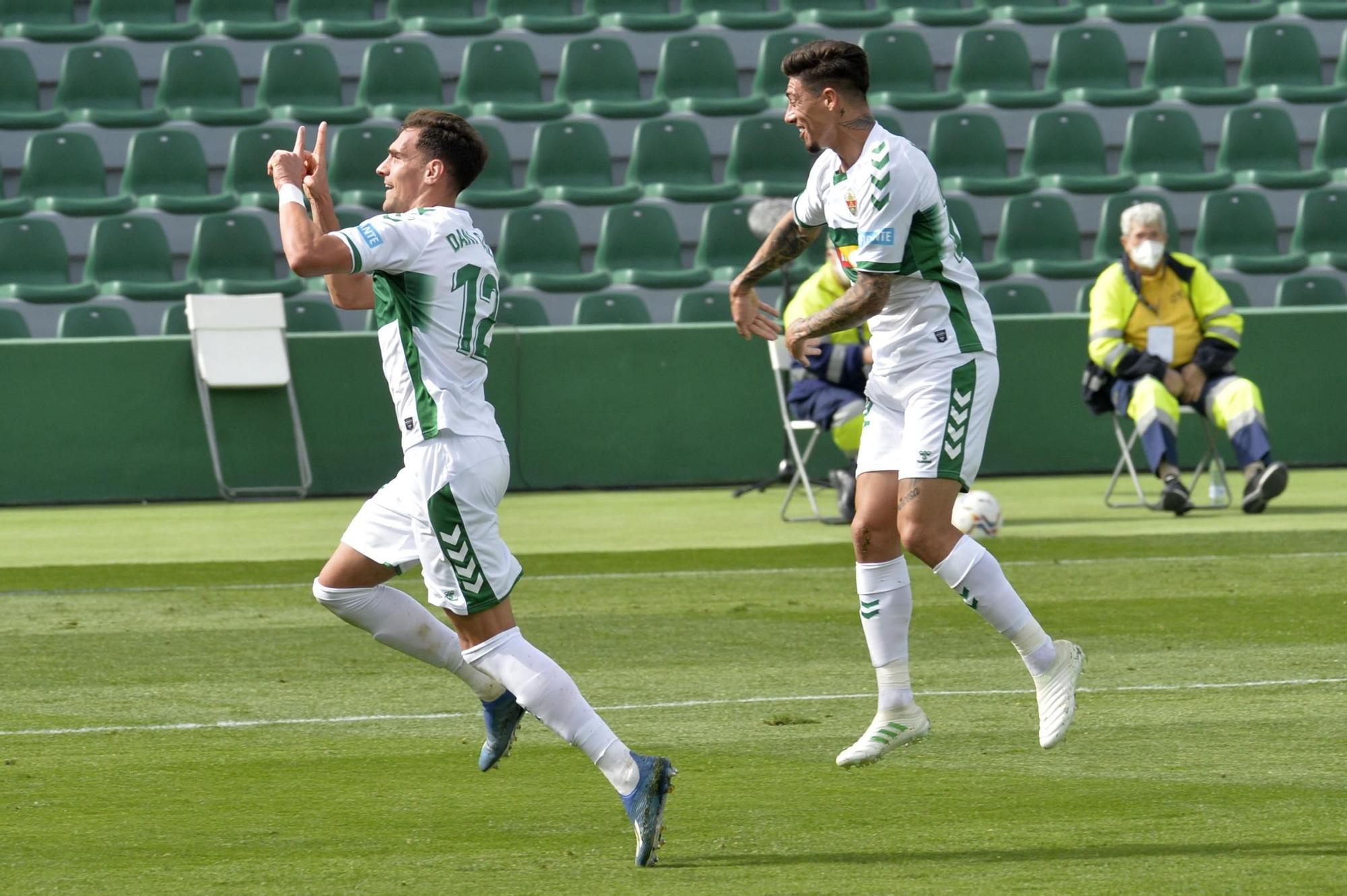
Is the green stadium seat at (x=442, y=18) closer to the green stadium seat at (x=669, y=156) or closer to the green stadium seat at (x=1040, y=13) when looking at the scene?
the green stadium seat at (x=669, y=156)

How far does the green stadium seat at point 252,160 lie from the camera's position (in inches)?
683

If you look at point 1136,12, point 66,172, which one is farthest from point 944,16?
point 66,172

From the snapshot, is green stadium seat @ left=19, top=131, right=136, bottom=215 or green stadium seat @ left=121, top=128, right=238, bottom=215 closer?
green stadium seat @ left=19, top=131, right=136, bottom=215

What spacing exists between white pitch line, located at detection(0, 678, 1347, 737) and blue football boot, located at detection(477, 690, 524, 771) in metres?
1.08

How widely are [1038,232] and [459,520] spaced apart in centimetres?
1345

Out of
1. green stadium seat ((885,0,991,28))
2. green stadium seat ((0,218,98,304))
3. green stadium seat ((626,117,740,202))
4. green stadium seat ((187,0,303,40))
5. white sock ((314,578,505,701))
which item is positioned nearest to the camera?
white sock ((314,578,505,701))

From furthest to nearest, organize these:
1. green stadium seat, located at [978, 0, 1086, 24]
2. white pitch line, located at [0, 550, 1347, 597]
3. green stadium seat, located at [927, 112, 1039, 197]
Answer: green stadium seat, located at [978, 0, 1086, 24]
green stadium seat, located at [927, 112, 1039, 197]
white pitch line, located at [0, 550, 1347, 597]

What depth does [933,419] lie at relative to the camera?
6.12 meters

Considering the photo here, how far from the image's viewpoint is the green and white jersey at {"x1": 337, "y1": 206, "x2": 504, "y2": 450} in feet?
16.7

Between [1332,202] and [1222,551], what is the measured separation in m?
7.76

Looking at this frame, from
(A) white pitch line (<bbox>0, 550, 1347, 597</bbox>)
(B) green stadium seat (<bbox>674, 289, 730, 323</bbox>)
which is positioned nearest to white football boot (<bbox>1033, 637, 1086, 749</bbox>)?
(A) white pitch line (<bbox>0, 550, 1347, 597</bbox>)

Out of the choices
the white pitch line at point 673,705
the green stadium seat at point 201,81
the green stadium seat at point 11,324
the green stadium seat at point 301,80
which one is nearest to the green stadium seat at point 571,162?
the green stadium seat at point 301,80

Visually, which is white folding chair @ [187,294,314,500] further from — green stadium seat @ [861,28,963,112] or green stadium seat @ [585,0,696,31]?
green stadium seat @ [861,28,963,112]

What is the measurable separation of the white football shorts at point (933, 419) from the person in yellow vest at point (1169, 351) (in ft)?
23.2
